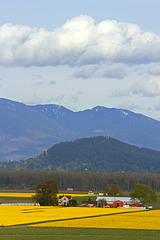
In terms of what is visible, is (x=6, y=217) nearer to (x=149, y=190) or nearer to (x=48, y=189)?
(x=48, y=189)

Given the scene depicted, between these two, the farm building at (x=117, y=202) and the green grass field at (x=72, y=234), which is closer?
the green grass field at (x=72, y=234)

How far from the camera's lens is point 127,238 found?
67188 millimetres

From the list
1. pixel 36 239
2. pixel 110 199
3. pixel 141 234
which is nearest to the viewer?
pixel 36 239

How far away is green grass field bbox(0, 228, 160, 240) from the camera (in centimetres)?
6750

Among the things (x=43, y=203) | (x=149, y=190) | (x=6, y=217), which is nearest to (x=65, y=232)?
(x=6, y=217)

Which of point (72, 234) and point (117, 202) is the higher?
point (117, 202)

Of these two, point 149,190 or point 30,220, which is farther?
point 149,190

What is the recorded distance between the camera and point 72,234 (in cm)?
7125

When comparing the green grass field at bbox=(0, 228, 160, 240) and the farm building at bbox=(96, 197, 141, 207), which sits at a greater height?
the farm building at bbox=(96, 197, 141, 207)

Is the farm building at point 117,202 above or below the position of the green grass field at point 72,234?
above

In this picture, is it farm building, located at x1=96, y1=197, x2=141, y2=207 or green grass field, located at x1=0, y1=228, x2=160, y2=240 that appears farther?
farm building, located at x1=96, y1=197, x2=141, y2=207

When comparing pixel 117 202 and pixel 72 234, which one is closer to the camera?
pixel 72 234

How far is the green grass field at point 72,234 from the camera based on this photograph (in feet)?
221

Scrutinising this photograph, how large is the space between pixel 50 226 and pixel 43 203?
63717 mm
